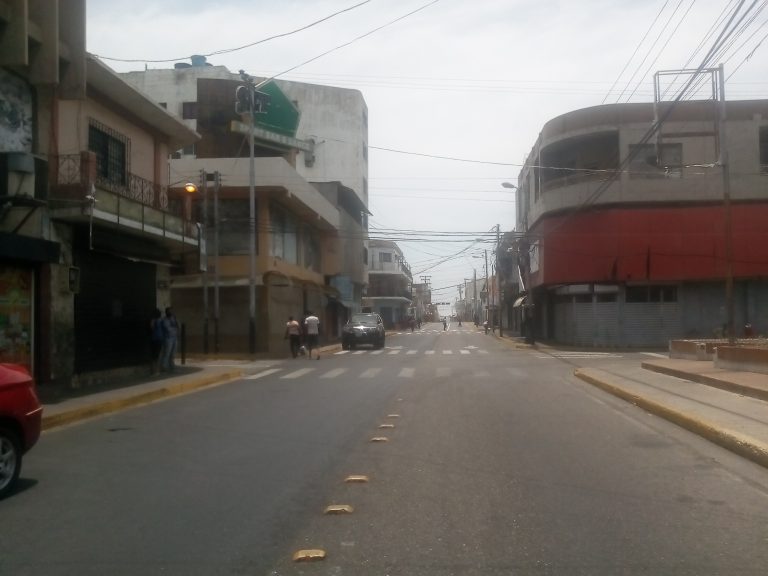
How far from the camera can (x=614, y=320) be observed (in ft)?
130

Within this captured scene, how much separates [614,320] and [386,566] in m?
35.8

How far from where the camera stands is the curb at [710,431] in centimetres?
924

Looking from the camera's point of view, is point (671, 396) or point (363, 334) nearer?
point (671, 396)

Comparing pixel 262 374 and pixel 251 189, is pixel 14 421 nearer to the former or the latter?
pixel 262 374

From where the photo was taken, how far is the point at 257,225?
115 ft

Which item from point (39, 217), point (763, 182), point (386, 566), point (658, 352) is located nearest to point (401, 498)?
point (386, 566)

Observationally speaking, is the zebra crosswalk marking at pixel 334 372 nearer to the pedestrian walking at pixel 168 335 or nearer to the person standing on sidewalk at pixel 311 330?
the pedestrian walking at pixel 168 335

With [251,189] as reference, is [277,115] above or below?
above

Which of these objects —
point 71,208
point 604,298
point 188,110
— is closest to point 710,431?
point 71,208

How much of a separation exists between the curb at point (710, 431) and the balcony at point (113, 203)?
11282 mm

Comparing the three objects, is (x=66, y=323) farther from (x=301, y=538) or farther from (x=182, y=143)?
(x=301, y=538)

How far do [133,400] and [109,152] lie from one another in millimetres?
7222

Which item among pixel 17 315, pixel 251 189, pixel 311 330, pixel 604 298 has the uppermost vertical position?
pixel 251 189

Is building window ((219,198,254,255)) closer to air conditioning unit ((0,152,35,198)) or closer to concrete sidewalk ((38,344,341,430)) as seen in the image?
concrete sidewalk ((38,344,341,430))
